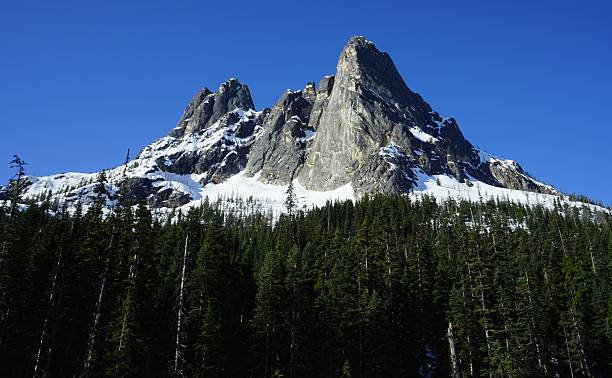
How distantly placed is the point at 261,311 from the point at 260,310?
14 centimetres

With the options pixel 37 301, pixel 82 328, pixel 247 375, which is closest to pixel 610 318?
pixel 247 375

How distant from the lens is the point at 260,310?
44.8 meters

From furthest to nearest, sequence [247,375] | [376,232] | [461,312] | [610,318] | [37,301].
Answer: [376,232] → [610,318] → [461,312] → [247,375] → [37,301]

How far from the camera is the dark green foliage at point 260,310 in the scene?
3888 cm

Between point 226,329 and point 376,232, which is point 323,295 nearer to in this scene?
point 226,329

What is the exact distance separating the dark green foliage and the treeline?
0.19 metres

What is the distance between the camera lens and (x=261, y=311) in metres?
44.8

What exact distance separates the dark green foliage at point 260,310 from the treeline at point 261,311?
0.62ft

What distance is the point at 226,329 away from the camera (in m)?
47.8

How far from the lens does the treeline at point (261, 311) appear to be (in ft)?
128

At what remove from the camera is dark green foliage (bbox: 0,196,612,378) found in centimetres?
3888

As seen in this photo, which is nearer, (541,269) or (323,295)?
(323,295)

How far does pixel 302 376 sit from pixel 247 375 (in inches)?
266

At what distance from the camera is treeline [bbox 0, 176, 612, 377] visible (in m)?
38.9
